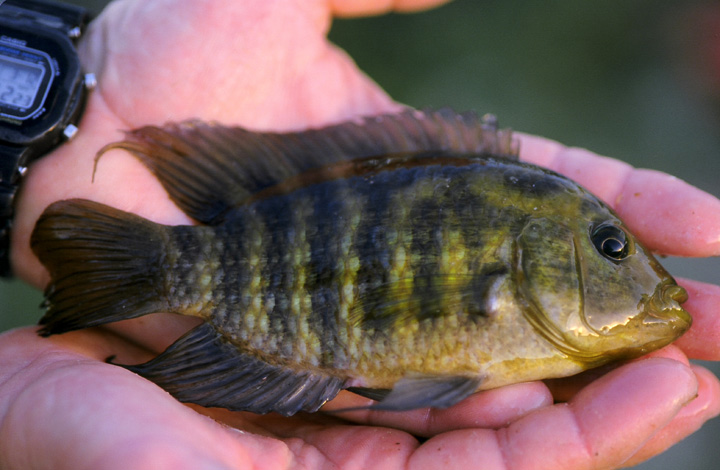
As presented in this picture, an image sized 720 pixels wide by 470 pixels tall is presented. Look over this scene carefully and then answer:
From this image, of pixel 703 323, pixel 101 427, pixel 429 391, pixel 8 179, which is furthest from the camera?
pixel 8 179

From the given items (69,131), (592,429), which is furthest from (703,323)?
(69,131)

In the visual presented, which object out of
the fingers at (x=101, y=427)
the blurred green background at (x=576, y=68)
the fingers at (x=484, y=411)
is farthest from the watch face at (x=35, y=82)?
the blurred green background at (x=576, y=68)

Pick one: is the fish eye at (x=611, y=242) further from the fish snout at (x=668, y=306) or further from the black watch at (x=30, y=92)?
the black watch at (x=30, y=92)

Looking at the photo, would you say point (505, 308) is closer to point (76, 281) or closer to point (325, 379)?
point (325, 379)

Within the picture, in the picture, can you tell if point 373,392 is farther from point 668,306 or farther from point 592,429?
point 668,306

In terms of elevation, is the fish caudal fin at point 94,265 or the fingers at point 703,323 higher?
the fish caudal fin at point 94,265

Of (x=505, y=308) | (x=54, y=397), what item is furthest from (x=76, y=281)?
(x=505, y=308)

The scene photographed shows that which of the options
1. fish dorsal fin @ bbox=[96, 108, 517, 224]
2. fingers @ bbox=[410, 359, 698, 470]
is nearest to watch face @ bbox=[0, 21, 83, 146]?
fish dorsal fin @ bbox=[96, 108, 517, 224]

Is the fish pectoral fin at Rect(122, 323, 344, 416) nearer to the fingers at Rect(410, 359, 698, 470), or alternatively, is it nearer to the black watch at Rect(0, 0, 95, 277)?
the fingers at Rect(410, 359, 698, 470)
